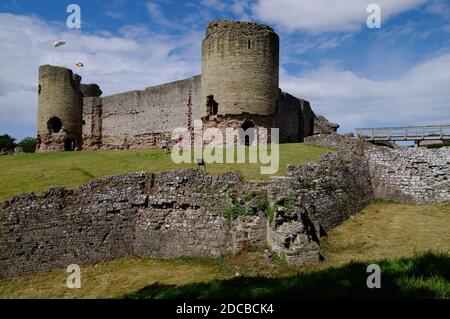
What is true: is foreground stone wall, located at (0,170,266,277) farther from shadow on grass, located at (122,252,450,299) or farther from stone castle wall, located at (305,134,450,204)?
stone castle wall, located at (305,134,450,204)

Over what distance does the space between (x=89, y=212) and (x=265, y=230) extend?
5.13 metres

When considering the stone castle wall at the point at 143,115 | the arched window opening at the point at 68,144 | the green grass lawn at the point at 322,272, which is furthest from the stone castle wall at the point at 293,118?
the arched window opening at the point at 68,144

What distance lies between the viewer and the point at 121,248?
39.0 feet

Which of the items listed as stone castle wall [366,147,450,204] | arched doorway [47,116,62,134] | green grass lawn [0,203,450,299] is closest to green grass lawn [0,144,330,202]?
stone castle wall [366,147,450,204]

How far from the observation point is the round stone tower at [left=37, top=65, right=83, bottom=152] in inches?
1292

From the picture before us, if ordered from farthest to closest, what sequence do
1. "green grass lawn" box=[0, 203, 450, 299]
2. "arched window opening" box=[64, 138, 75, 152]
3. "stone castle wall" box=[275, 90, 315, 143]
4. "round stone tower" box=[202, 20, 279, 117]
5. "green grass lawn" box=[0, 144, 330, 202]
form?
"arched window opening" box=[64, 138, 75, 152], "stone castle wall" box=[275, 90, 315, 143], "round stone tower" box=[202, 20, 279, 117], "green grass lawn" box=[0, 144, 330, 202], "green grass lawn" box=[0, 203, 450, 299]

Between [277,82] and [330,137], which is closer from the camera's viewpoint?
[330,137]

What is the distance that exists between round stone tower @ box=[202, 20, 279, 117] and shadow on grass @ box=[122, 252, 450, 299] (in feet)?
52.3

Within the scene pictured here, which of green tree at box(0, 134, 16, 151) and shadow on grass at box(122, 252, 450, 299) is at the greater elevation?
green tree at box(0, 134, 16, 151)

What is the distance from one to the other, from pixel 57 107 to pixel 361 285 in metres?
32.3

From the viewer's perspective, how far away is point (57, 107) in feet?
109

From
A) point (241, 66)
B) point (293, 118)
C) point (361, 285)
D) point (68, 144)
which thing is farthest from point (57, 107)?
point (361, 285)
